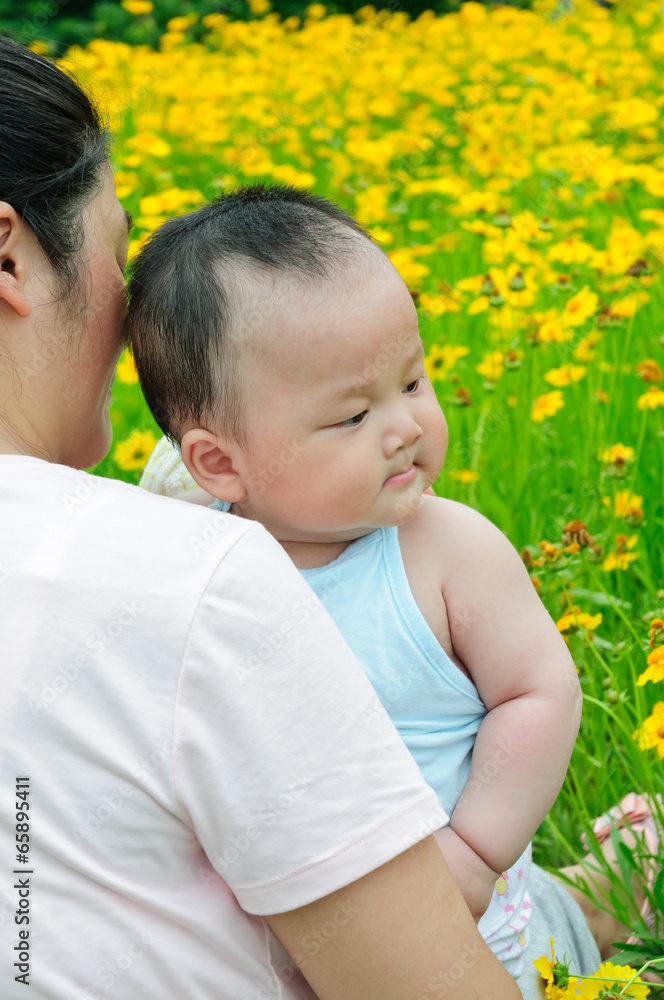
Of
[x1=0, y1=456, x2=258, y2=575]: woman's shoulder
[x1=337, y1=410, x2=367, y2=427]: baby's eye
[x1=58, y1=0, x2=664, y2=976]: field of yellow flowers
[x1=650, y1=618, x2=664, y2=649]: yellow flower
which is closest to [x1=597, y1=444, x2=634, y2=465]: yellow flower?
[x1=58, y1=0, x2=664, y2=976]: field of yellow flowers

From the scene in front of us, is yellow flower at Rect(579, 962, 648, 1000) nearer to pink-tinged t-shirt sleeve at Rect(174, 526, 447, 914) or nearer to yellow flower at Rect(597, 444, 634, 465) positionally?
pink-tinged t-shirt sleeve at Rect(174, 526, 447, 914)

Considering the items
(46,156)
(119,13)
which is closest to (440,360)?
(46,156)

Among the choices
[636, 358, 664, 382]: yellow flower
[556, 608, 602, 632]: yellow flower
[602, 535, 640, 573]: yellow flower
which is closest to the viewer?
[556, 608, 602, 632]: yellow flower

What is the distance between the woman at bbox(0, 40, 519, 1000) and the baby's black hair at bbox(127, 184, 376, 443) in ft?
0.77

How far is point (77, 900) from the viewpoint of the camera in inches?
25.9

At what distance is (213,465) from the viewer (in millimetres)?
945

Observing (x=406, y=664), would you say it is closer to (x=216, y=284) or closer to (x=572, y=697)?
(x=572, y=697)

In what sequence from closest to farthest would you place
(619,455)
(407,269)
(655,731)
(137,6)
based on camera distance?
(655,731)
(619,455)
(407,269)
(137,6)

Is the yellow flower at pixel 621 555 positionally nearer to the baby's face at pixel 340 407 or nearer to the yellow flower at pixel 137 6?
the baby's face at pixel 340 407

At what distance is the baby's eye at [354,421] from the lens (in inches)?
35.0

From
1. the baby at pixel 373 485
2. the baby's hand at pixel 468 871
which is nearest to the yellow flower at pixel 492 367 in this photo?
the baby at pixel 373 485

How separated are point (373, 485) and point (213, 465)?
15 cm

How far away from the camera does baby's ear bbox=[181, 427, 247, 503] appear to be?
3.03ft

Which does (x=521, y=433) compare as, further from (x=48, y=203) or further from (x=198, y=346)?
(x=48, y=203)
